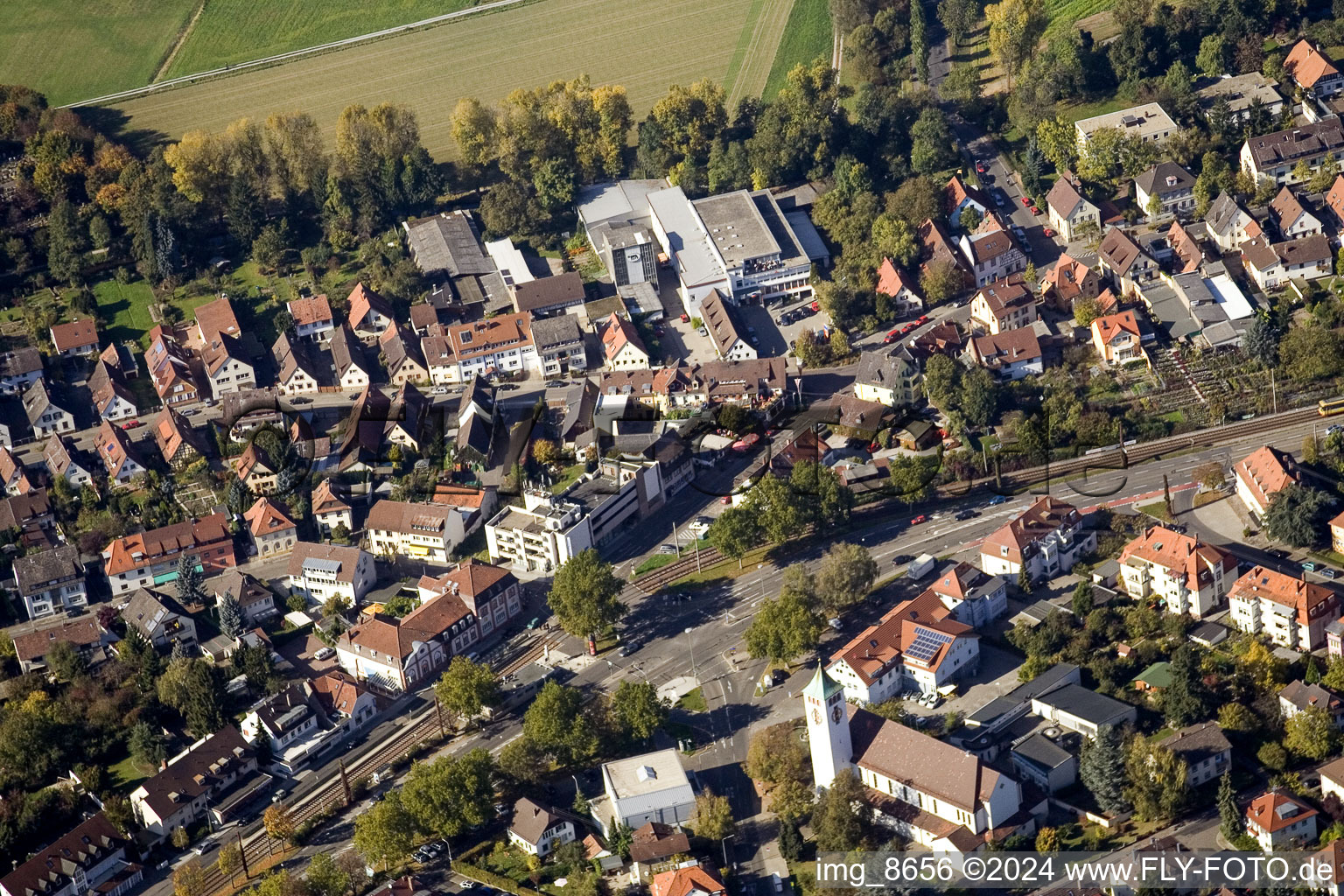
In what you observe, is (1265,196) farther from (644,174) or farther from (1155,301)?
(644,174)

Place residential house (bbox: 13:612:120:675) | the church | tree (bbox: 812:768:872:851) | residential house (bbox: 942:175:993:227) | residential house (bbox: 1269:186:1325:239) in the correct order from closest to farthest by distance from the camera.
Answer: the church → tree (bbox: 812:768:872:851) → residential house (bbox: 13:612:120:675) → residential house (bbox: 1269:186:1325:239) → residential house (bbox: 942:175:993:227)

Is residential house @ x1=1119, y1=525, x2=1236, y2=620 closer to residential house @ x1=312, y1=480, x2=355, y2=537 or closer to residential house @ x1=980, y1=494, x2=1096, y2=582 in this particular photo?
residential house @ x1=980, y1=494, x2=1096, y2=582

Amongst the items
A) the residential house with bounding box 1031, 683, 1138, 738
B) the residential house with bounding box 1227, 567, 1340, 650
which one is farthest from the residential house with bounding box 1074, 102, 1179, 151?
the residential house with bounding box 1031, 683, 1138, 738

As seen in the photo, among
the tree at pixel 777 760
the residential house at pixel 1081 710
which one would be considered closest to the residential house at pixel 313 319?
the tree at pixel 777 760

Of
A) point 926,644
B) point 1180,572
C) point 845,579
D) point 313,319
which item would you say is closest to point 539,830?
point 926,644

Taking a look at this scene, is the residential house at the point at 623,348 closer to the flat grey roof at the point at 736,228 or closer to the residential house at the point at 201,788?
the flat grey roof at the point at 736,228

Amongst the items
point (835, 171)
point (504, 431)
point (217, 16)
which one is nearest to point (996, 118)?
point (835, 171)
